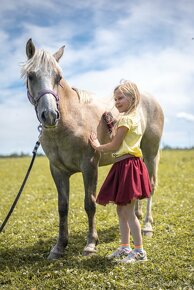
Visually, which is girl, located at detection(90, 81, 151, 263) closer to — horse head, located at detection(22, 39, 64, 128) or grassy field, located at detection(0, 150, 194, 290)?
grassy field, located at detection(0, 150, 194, 290)

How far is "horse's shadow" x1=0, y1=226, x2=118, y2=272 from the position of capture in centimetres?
648

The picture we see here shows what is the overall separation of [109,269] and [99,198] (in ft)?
3.46

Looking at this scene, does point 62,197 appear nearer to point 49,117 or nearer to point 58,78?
point 49,117

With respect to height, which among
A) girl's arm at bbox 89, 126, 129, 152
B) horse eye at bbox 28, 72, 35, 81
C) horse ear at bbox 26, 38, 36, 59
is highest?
horse ear at bbox 26, 38, 36, 59

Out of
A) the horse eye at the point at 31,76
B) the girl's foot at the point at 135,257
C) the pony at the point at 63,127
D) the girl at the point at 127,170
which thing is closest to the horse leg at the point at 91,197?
the pony at the point at 63,127

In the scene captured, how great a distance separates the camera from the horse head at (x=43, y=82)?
5922 millimetres

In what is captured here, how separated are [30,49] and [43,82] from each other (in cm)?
69

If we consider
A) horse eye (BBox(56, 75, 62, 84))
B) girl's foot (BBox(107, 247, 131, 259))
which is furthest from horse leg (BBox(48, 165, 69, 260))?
horse eye (BBox(56, 75, 62, 84))

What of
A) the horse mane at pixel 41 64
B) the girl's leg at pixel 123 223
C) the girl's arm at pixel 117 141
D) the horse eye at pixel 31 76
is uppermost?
the horse mane at pixel 41 64

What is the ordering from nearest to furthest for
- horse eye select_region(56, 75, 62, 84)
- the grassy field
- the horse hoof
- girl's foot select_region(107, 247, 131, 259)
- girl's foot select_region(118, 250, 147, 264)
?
the grassy field → girl's foot select_region(118, 250, 147, 264) → horse eye select_region(56, 75, 62, 84) → girl's foot select_region(107, 247, 131, 259) → the horse hoof

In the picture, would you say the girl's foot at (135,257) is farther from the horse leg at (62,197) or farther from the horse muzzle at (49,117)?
the horse muzzle at (49,117)

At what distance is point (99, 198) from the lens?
20.9ft

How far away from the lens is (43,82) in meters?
6.14

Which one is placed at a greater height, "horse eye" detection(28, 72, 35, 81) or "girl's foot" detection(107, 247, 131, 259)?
"horse eye" detection(28, 72, 35, 81)
